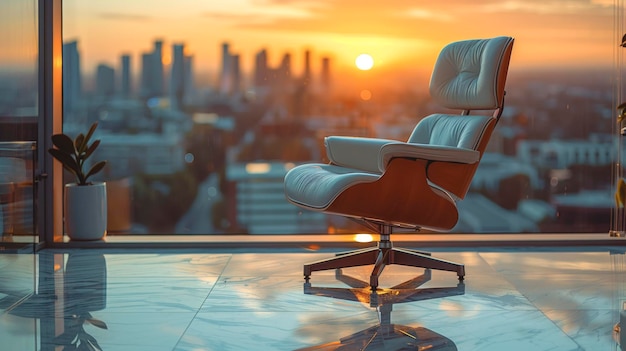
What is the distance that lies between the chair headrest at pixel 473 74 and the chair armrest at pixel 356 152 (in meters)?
0.30

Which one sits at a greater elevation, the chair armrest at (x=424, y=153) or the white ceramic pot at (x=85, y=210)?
the chair armrest at (x=424, y=153)

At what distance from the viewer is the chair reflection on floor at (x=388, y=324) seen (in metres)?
2.41

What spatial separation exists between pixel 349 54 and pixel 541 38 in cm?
100

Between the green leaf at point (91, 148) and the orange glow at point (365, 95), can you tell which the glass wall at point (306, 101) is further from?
the green leaf at point (91, 148)

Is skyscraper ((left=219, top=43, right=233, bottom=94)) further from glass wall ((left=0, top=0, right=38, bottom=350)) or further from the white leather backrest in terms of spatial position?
the white leather backrest

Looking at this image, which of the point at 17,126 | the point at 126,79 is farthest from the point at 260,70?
the point at 17,126

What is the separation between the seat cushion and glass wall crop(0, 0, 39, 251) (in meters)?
1.00

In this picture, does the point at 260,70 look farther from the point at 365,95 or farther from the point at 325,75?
the point at 365,95

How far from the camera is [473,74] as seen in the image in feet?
11.2

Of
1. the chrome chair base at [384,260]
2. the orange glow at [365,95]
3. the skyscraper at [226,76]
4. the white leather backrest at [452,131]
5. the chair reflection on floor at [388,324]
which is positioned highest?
the skyscraper at [226,76]

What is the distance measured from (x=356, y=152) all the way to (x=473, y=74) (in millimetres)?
A: 567

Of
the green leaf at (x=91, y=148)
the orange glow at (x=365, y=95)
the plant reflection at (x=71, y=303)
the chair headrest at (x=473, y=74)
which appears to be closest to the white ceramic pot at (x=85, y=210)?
the green leaf at (x=91, y=148)

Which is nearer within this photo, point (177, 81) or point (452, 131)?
point (452, 131)

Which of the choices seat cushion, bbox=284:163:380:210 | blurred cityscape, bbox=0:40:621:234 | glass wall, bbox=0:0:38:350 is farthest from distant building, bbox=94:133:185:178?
seat cushion, bbox=284:163:380:210
